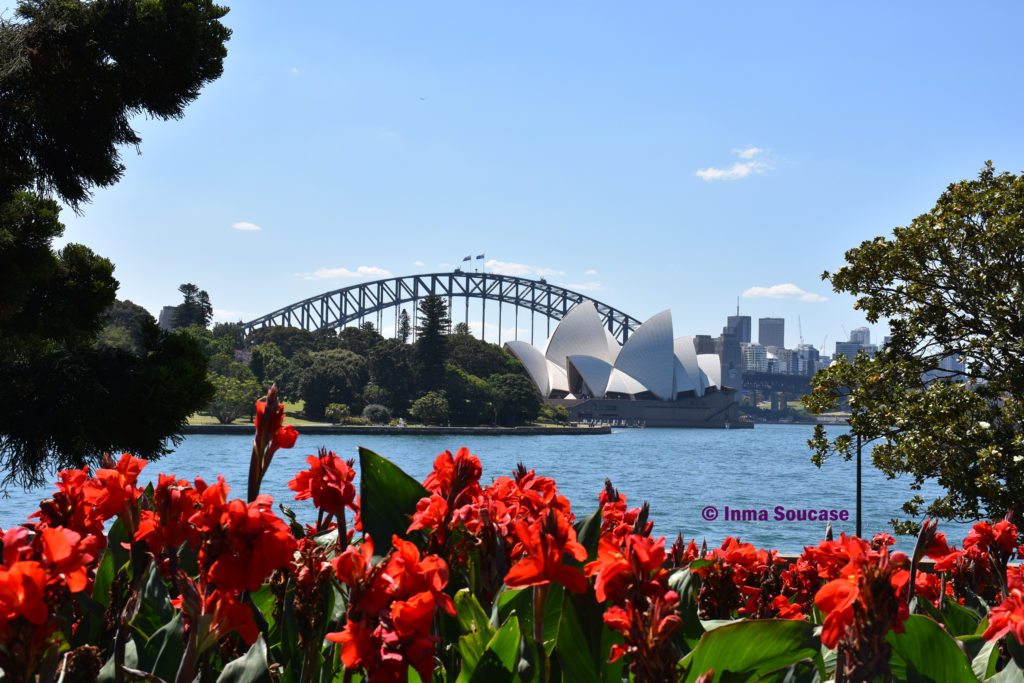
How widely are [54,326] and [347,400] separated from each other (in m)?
57.6

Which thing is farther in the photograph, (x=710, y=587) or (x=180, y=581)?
(x=710, y=587)

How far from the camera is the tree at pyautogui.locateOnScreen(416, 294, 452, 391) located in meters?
70.2

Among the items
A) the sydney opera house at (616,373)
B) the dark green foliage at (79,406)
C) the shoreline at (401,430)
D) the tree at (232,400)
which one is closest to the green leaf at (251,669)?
the dark green foliage at (79,406)

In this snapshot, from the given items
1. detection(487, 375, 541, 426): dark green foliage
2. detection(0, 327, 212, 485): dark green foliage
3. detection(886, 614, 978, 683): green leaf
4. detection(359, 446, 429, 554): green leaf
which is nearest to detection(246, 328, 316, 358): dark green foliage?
detection(487, 375, 541, 426): dark green foliage

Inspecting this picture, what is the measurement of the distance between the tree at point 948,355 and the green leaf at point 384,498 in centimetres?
715

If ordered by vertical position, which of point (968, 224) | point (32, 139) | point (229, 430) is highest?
point (32, 139)

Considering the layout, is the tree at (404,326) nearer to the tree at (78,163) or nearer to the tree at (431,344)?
the tree at (431,344)

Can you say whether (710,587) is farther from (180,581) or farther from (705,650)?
(180,581)

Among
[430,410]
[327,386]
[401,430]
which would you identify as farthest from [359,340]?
[401,430]

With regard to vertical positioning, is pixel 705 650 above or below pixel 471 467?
below

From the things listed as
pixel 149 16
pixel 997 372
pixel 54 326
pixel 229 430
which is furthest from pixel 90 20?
pixel 229 430

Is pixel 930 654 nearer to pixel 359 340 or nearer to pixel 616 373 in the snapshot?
pixel 616 373

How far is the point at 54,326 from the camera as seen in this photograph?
12055 mm

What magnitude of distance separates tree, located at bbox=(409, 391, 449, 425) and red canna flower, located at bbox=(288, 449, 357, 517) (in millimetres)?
64359
